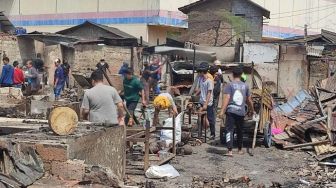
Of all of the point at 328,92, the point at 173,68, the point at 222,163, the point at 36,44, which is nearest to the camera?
the point at 222,163

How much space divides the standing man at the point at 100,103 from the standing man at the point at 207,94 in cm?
388

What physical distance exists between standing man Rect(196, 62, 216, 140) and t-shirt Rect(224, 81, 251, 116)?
1.27 m

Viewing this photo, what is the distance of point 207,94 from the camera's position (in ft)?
38.6

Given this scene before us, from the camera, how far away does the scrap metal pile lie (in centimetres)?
1088

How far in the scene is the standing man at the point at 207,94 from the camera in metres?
11.7

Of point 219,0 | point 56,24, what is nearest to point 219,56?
point 219,0

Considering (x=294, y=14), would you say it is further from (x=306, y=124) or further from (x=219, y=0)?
(x=306, y=124)

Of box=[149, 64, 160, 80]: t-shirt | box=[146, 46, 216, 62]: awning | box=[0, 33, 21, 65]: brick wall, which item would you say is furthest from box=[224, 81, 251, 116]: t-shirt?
box=[0, 33, 21, 65]: brick wall

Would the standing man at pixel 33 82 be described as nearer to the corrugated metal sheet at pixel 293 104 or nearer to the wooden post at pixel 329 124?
the corrugated metal sheet at pixel 293 104

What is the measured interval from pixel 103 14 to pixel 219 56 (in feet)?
64.2

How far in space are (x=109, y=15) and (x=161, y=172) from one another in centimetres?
3486

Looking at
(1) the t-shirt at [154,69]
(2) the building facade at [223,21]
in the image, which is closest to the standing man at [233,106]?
(1) the t-shirt at [154,69]

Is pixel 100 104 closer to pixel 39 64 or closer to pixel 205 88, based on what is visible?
pixel 205 88

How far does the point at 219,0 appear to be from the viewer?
33.9 meters
